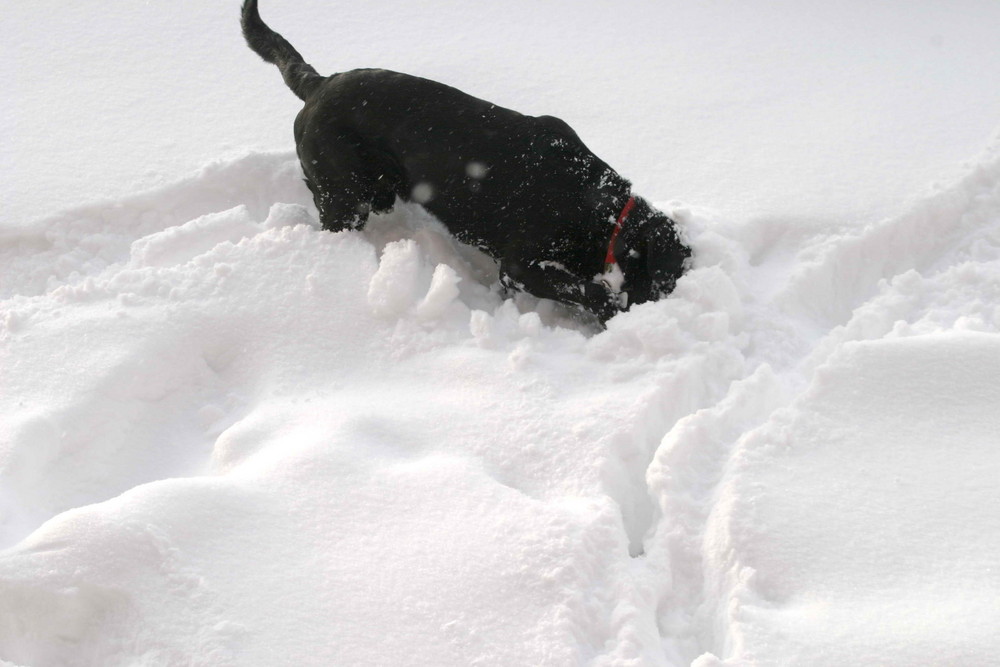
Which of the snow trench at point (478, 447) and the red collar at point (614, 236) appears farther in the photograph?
the red collar at point (614, 236)

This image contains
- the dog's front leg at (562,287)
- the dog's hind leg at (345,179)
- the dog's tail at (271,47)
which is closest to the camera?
the dog's front leg at (562,287)

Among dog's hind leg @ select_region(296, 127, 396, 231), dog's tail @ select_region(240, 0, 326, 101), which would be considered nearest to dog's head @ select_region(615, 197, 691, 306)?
dog's hind leg @ select_region(296, 127, 396, 231)

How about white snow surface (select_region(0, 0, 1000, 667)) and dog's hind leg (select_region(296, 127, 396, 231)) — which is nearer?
white snow surface (select_region(0, 0, 1000, 667))

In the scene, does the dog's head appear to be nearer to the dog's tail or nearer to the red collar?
the red collar

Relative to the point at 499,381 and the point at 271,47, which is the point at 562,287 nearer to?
the point at 499,381

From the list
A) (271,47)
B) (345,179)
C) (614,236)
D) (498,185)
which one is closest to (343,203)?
(345,179)

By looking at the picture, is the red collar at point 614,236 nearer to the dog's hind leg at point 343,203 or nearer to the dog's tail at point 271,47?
the dog's hind leg at point 343,203

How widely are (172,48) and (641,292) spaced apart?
3.10m

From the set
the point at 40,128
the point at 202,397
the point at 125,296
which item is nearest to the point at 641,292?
the point at 202,397

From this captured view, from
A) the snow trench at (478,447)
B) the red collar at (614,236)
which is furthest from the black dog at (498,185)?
the snow trench at (478,447)

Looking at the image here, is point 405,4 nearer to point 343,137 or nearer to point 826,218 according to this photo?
point 343,137

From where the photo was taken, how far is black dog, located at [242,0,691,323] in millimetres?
3168

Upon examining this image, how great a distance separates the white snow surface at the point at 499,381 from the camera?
83.1 inches

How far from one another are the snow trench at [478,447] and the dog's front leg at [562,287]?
103mm
